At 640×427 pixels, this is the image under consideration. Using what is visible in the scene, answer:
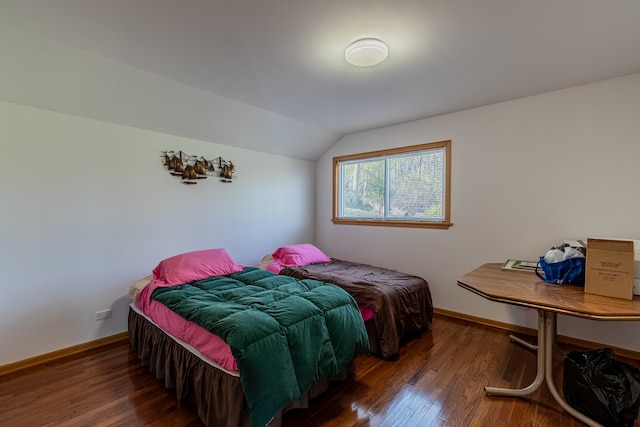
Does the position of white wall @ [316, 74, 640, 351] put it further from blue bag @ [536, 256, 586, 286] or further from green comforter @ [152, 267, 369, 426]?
green comforter @ [152, 267, 369, 426]

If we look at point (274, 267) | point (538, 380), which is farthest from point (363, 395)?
point (274, 267)

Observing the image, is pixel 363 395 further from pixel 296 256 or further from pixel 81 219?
pixel 81 219

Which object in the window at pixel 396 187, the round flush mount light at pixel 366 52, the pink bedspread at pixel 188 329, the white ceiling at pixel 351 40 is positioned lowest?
the pink bedspread at pixel 188 329

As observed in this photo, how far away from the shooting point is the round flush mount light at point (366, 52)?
196 cm

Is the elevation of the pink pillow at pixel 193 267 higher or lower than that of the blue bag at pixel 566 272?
lower

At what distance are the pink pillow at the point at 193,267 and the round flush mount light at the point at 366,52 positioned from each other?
2.27 metres

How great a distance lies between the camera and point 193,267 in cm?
277

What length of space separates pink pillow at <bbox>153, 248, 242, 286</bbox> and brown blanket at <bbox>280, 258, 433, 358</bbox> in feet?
2.38

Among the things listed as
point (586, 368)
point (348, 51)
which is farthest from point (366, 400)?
point (348, 51)

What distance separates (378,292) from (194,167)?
252cm

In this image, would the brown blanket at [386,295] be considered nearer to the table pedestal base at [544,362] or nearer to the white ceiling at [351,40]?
the table pedestal base at [544,362]

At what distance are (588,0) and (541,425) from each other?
2.51 metres

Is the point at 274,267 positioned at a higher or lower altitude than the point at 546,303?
lower

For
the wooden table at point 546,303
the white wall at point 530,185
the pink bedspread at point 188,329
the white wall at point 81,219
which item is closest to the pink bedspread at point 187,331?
the pink bedspread at point 188,329
